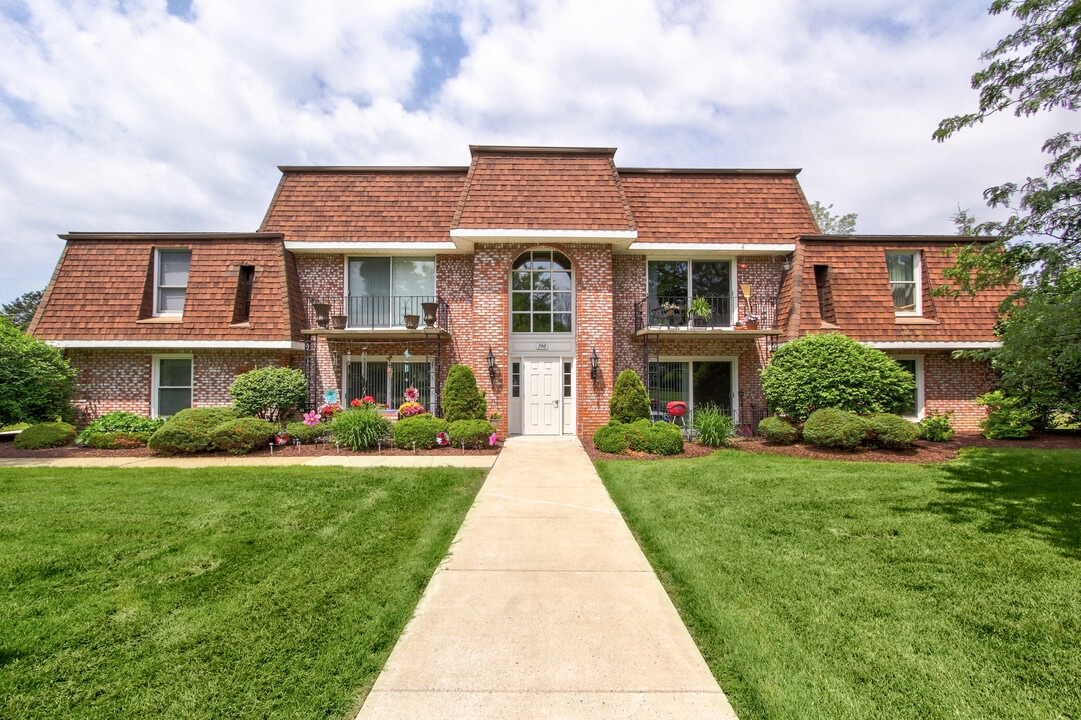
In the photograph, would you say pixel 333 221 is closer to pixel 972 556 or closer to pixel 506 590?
pixel 506 590

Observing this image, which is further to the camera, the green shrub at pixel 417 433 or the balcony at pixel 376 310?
the balcony at pixel 376 310

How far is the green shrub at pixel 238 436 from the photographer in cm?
1063

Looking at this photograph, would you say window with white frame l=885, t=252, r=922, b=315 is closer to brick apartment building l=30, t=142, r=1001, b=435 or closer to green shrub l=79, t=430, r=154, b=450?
brick apartment building l=30, t=142, r=1001, b=435

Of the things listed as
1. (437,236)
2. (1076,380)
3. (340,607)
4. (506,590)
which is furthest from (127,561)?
(1076,380)

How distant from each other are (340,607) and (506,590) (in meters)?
1.28

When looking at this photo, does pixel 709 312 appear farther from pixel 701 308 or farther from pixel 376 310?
pixel 376 310

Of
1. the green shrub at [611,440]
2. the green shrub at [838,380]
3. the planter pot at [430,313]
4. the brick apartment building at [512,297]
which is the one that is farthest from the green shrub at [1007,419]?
the planter pot at [430,313]

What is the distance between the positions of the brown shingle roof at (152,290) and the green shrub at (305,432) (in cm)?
256

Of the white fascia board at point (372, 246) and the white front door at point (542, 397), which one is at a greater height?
the white fascia board at point (372, 246)

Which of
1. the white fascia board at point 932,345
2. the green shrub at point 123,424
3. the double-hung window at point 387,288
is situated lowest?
the green shrub at point 123,424

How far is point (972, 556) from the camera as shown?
4.75 metres

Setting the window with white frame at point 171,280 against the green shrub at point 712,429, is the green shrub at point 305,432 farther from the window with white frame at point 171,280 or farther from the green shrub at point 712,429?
the green shrub at point 712,429

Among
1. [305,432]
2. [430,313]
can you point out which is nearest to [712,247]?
[430,313]

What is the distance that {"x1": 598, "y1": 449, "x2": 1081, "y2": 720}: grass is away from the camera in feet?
9.23
